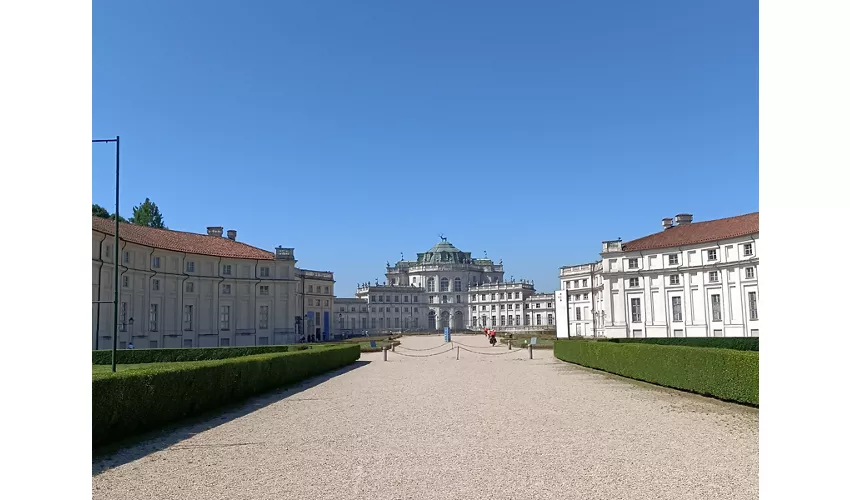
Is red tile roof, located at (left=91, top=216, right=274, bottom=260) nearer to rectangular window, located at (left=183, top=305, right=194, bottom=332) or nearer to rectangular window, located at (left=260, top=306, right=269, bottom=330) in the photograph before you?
rectangular window, located at (left=183, top=305, right=194, bottom=332)

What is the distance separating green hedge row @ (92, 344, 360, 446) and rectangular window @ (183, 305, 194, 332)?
92.7 feet

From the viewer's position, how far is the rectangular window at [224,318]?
46531mm

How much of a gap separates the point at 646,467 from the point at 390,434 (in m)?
4.03

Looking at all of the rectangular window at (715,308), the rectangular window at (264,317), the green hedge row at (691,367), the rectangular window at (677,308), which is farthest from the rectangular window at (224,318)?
the rectangular window at (715,308)

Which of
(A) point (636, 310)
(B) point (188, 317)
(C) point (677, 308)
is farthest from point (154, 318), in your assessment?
(C) point (677, 308)

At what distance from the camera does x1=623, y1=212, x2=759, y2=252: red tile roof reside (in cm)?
4472

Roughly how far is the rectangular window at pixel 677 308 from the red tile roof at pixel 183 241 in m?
33.1

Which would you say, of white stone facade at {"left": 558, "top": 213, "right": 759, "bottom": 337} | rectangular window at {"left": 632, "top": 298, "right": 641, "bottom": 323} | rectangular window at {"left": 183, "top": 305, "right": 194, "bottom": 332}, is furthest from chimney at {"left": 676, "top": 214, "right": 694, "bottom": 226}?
rectangular window at {"left": 183, "top": 305, "right": 194, "bottom": 332}

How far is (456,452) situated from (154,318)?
121 feet

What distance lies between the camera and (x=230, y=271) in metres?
47.8
